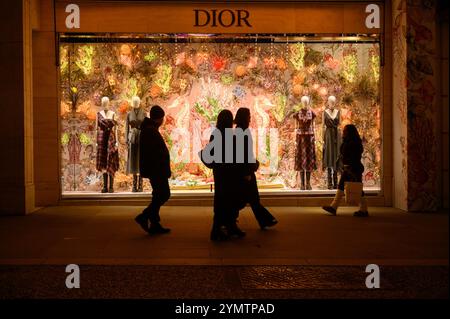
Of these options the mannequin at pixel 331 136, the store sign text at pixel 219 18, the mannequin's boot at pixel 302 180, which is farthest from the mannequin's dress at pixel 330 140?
the store sign text at pixel 219 18

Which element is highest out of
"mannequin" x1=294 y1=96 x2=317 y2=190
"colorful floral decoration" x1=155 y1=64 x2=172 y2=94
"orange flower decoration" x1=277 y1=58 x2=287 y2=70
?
"orange flower decoration" x1=277 y1=58 x2=287 y2=70

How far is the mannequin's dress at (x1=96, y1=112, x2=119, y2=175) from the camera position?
42.0ft

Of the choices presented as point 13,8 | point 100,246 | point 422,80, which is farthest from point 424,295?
point 13,8

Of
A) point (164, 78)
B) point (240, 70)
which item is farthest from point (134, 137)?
point (240, 70)

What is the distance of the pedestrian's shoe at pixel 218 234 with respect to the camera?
8.43m

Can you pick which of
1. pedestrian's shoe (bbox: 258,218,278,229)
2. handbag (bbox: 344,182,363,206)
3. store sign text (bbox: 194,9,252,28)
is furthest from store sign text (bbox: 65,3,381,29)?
pedestrian's shoe (bbox: 258,218,278,229)

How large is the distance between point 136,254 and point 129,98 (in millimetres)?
6064

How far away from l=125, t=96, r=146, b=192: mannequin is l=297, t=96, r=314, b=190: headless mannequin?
328 centimetres

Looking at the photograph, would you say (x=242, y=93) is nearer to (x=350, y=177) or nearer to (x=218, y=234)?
(x=350, y=177)

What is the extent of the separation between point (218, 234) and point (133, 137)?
494 centimetres

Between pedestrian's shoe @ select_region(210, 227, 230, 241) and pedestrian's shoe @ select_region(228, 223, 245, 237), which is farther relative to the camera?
pedestrian's shoe @ select_region(228, 223, 245, 237)

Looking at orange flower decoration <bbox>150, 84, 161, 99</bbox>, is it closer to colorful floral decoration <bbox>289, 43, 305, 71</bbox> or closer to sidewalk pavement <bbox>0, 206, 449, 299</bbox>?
colorful floral decoration <bbox>289, 43, 305, 71</bbox>

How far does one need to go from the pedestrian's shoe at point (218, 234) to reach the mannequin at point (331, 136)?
5006 millimetres

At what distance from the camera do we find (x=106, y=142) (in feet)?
42.1
